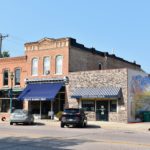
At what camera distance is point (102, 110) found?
39.6m

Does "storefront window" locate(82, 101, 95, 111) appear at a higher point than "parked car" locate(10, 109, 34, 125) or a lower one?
higher

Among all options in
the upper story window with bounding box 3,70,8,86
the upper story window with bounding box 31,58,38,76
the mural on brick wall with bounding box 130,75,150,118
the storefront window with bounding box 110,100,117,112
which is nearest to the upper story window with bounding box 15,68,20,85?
the upper story window with bounding box 3,70,8,86

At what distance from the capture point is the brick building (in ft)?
138

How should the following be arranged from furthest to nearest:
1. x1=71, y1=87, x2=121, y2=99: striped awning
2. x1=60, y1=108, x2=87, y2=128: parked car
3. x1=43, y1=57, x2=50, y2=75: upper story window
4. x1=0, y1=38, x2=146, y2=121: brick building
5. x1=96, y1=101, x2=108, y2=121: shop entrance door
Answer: x1=43, y1=57, x2=50, y2=75: upper story window < x1=0, y1=38, x2=146, y2=121: brick building < x1=96, y1=101, x2=108, y2=121: shop entrance door < x1=71, y1=87, x2=121, y2=99: striped awning < x1=60, y1=108, x2=87, y2=128: parked car

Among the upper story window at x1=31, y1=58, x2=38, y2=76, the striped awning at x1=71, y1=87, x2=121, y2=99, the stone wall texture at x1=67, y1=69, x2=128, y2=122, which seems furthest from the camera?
the upper story window at x1=31, y1=58, x2=38, y2=76

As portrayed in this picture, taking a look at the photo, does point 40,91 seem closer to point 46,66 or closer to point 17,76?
point 46,66

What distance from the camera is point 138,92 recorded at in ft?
130

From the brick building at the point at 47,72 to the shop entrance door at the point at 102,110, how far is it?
191 centimetres

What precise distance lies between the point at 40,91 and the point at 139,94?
35.2ft

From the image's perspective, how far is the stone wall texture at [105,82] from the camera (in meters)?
38.1

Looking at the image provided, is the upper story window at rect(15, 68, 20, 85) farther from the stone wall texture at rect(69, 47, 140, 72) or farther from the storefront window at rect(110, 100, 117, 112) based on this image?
the storefront window at rect(110, 100, 117, 112)

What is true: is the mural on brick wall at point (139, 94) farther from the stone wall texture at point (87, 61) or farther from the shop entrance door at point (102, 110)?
the stone wall texture at point (87, 61)

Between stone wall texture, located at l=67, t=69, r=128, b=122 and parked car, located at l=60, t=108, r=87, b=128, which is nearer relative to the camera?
parked car, located at l=60, t=108, r=87, b=128

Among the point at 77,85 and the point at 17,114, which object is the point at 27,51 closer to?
the point at 77,85
